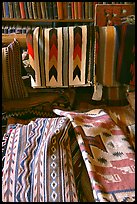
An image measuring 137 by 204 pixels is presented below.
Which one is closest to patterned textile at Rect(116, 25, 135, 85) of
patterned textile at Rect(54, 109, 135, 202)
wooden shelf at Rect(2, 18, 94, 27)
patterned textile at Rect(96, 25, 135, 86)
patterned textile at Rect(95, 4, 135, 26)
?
patterned textile at Rect(96, 25, 135, 86)

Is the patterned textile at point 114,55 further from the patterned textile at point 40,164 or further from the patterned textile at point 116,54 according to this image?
the patterned textile at point 40,164

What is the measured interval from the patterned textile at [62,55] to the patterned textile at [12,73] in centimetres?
13

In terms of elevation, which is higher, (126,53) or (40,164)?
(126,53)

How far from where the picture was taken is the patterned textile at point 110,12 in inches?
53.9

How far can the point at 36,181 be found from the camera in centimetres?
88

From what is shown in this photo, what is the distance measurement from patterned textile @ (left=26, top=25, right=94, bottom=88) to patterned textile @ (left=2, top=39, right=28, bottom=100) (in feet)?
0.44

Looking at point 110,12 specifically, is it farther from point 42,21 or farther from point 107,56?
point 42,21

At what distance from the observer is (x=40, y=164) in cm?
93

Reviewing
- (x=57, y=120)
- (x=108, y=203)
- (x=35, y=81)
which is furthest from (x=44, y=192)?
(x=35, y=81)

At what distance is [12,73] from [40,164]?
0.47m

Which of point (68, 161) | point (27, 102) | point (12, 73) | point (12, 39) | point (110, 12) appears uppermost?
point (110, 12)

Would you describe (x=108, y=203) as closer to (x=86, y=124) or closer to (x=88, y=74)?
(x=86, y=124)

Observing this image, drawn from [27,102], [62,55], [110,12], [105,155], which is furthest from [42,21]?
[105,155]

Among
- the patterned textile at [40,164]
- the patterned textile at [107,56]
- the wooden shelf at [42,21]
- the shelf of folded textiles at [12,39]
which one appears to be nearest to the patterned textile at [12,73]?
the shelf of folded textiles at [12,39]
